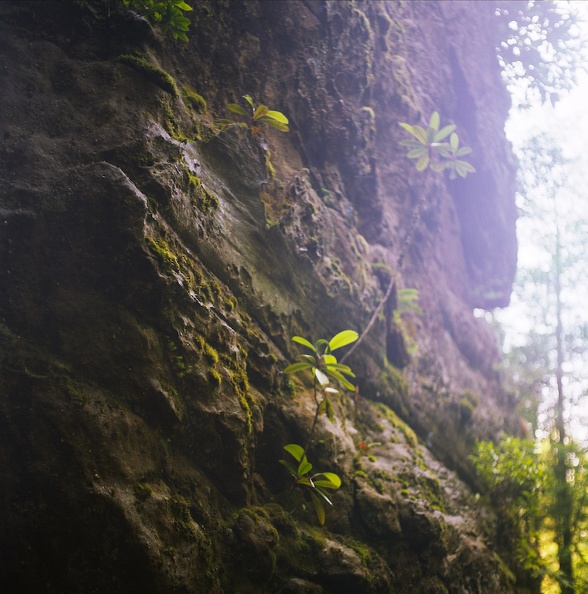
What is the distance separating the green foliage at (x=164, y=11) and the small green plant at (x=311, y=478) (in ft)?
11.0

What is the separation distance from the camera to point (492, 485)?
576 cm

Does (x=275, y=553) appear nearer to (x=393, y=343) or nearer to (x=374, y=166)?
(x=393, y=343)

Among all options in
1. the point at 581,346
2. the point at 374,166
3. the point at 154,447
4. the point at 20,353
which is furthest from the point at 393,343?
the point at 581,346

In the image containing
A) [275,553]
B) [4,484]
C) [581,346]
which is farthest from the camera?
[581,346]

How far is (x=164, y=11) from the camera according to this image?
141 inches

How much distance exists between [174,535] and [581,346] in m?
12.2

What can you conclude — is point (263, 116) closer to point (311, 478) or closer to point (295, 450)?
point (295, 450)

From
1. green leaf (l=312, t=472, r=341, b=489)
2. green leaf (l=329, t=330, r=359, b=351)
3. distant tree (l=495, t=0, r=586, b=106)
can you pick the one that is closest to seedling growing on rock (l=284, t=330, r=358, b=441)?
green leaf (l=329, t=330, r=359, b=351)

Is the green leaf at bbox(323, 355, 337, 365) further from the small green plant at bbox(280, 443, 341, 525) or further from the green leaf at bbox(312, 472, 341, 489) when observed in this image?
the green leaf at bbox(312, 472, 341, 489)

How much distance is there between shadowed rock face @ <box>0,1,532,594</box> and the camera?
2.57m

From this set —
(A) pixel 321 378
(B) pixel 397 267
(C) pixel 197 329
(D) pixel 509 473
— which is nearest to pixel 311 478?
→ (A) pixel 321 378

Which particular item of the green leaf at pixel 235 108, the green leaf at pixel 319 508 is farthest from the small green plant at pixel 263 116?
the green leaf at pixel 319 508

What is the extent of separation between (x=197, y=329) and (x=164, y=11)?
2.44 metres

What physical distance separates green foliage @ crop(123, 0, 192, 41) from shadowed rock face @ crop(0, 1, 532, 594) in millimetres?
134
